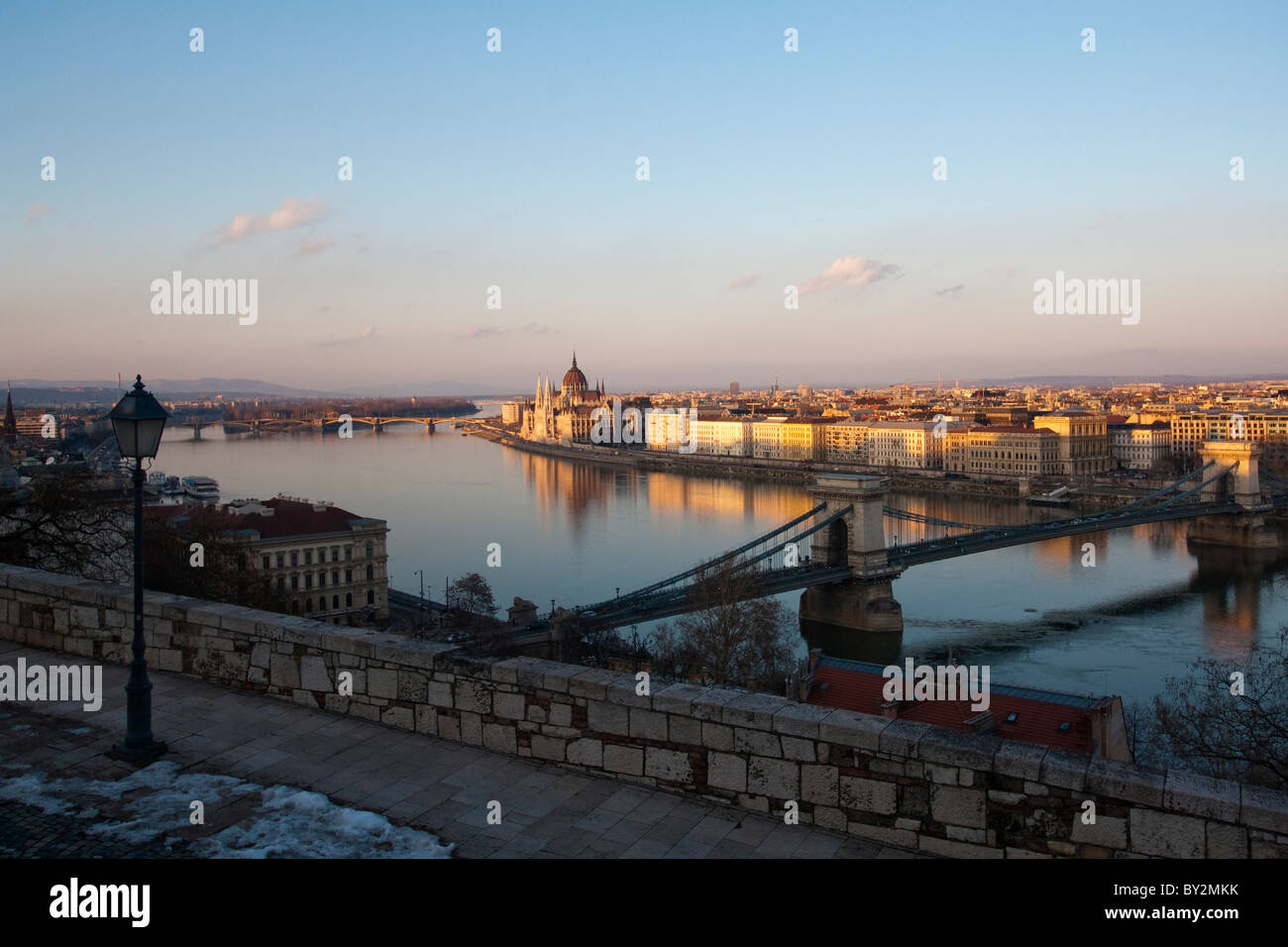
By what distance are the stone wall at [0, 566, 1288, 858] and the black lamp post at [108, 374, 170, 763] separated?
423 mm

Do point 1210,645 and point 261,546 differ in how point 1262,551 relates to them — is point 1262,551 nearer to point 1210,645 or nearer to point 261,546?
point 1210,645

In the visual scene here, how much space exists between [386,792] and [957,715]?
6438 mm

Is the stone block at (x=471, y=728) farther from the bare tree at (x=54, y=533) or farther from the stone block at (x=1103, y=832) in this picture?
the bare tree at (x=54, y=533)

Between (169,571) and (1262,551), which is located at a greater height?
(169,571)

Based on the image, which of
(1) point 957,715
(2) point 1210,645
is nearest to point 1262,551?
(2) point 1210,645

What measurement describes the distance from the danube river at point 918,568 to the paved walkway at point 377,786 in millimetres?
11766

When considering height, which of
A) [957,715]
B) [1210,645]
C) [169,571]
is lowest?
[1210,645]

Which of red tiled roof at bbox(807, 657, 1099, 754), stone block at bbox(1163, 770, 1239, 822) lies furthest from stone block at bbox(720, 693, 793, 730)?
red tiled roof at bbox(807, 657, 1099, 754)

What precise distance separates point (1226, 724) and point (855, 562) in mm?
11035

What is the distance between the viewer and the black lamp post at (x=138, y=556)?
9.22 ft

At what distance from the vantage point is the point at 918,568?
24.0 m

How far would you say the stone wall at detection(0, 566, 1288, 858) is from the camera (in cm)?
201

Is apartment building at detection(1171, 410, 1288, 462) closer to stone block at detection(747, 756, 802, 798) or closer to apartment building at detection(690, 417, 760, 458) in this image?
apartment building at detection(690, 417, 760, 458)
